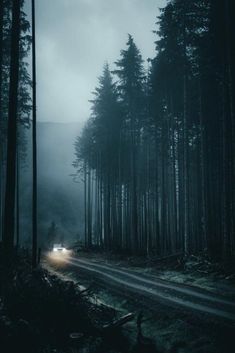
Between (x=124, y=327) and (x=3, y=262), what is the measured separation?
214 inches

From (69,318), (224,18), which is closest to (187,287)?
(69,318)

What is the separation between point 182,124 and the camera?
23.5 m

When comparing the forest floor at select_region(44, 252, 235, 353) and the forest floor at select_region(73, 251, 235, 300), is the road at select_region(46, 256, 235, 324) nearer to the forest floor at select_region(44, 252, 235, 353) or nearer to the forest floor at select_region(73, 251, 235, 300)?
the forest floor at select_region(44, 252, 235, 353)

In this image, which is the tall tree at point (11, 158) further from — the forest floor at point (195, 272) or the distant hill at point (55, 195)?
the distant hill at point (55, 195)

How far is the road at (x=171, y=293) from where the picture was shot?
8484 millimetres

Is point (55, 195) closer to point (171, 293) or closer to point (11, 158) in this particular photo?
point (11, 158)

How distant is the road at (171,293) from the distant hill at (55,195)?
4009 cm

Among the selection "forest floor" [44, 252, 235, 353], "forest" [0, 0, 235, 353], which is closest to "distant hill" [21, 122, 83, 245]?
"forest" [0, 0, 235, 353]

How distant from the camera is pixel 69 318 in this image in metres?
6.86

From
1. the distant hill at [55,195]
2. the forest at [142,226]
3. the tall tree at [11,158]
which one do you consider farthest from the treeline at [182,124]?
the distant hill at [55,195]

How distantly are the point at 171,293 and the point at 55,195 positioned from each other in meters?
79.1

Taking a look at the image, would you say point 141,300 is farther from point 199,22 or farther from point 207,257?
point 199,22

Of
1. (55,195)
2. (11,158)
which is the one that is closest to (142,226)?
(11,158)

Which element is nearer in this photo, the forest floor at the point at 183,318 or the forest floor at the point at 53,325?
the forest floor at the point at 53,325
